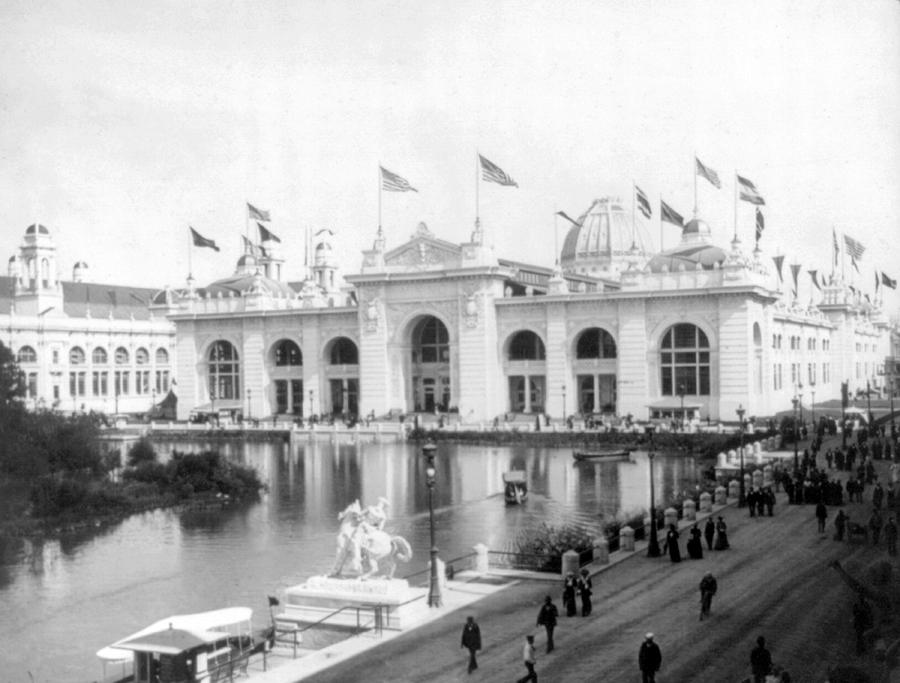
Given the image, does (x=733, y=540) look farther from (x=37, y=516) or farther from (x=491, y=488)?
(x=37, y=516)

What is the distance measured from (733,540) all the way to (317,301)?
206 ft

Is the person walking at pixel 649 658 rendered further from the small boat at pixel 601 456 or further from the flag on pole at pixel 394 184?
the flag on pole at pixel 394 184

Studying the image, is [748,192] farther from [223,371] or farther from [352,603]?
[223,371]

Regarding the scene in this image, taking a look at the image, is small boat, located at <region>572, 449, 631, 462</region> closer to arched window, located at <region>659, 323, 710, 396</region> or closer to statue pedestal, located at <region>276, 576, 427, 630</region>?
arched window, located at <region>659, 323, 710, 396</region>

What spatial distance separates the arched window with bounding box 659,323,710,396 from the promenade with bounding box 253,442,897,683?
44.5 meters

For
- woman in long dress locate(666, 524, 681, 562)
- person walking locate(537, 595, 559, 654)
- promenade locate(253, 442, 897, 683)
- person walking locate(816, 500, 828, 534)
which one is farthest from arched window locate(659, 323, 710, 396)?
person walking locate(537, 595, 559, 654)

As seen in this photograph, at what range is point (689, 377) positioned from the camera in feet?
243

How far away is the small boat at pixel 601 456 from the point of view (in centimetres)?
5803

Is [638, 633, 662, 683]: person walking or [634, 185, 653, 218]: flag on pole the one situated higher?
[634, 185, 653, 218]: flag on pole

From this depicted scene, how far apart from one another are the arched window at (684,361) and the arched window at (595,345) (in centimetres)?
469

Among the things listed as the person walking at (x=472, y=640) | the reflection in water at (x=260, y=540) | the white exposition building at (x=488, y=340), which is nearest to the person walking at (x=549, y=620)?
the person walking at (x=472, y=640)

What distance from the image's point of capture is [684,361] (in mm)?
74000

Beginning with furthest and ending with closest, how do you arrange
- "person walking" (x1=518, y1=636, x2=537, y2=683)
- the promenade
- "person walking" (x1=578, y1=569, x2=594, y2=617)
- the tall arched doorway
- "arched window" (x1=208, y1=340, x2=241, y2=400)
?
"arched window" (x1=208, y1=340, x2=241, y2=400), the tall arched doorway, "person walking" (x1=578, y1=569, x2=594, y2=617), the promenade, "person walking" (x1=518, y1=636, x2=537, y2=683)

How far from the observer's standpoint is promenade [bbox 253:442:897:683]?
19234mm
